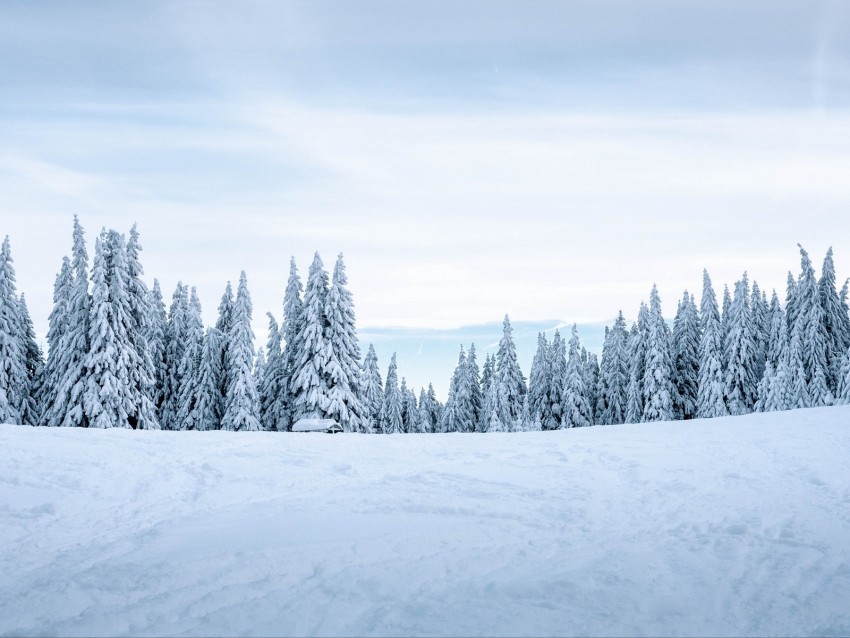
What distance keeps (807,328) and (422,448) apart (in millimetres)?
47886

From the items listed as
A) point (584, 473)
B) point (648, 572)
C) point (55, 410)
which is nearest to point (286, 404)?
point (55, 410)

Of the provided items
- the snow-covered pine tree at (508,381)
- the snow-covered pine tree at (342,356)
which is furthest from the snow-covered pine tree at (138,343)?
the snow-covered pine tree at (508,381)

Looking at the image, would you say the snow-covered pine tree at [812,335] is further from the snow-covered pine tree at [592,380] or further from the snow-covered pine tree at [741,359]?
the snow-covered pine tree at [592,380]

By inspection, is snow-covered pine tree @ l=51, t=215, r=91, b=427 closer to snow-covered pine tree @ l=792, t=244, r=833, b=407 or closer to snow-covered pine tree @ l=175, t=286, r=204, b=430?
snow-covered pine tree @ l=175, t=286, r=204, b=430

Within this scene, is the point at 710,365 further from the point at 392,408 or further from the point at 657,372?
the point at 392,408

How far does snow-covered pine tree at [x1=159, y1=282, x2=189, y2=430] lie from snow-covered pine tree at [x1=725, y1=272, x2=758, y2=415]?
46.3 meters

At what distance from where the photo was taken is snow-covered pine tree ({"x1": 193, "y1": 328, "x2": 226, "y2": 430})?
4422cm

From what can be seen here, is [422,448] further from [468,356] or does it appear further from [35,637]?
[468,356]

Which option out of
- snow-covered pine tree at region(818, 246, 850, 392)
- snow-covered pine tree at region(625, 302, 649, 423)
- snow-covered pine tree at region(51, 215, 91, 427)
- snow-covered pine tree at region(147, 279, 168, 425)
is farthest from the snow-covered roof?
snow-covered pine tree at region(818, 246, 850, 392)

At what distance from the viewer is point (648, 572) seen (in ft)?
24.4

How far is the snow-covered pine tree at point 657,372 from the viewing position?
53906 mm

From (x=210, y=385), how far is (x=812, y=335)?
162 feet

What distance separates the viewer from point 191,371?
46.2 metres

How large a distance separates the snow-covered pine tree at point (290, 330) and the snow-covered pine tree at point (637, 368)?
103 ft
